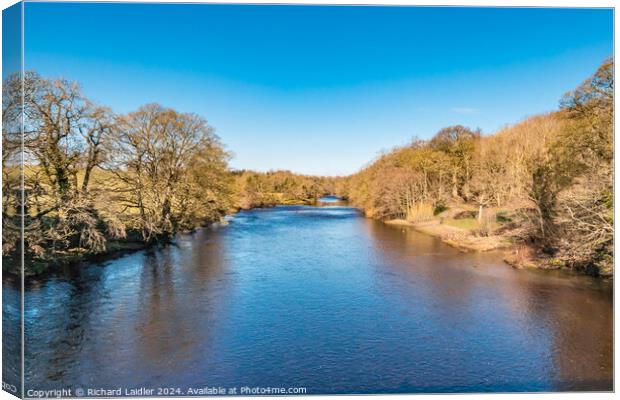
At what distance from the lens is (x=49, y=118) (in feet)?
38.1

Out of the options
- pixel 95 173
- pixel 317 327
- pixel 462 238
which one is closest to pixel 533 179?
pixel 462 238

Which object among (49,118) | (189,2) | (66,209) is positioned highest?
(189,2)

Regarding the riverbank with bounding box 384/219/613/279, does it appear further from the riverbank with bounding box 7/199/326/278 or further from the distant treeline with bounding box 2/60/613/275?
→ the riverbank with bounding box 7/199/326/278

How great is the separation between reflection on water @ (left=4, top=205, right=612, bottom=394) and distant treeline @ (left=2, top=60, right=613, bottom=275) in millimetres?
1624

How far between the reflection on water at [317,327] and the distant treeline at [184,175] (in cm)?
162

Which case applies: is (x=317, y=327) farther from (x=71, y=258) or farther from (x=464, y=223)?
(x=464, y=223)

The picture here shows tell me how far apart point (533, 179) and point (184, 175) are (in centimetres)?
1528

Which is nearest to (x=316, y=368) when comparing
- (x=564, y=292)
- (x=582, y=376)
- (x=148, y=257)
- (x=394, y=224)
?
(x=582, y=376)

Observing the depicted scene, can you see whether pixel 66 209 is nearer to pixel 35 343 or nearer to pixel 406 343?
pixel 35 343

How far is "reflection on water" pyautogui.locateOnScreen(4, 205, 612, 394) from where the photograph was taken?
7.69m

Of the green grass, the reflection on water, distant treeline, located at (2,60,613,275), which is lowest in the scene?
the reflection on water

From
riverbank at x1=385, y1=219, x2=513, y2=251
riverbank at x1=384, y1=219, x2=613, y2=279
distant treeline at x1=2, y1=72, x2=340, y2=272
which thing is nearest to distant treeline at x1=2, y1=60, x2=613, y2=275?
distant treeline at x1=2, y1=72, x2=340, y2=272

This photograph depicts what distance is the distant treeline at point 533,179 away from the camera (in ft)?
34.9

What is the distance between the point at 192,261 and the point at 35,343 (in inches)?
306
